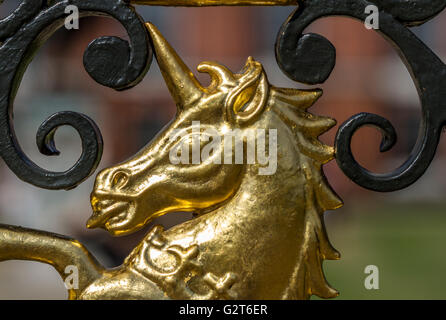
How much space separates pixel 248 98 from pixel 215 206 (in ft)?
0.42

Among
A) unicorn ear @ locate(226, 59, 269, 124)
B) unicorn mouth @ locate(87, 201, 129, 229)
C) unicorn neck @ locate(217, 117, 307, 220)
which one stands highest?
unicorn ear @ locate(226, 59, 269, 124)

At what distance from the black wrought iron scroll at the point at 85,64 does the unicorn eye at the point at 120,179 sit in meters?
0.03

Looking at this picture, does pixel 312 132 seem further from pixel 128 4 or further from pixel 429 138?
pixel 128 4

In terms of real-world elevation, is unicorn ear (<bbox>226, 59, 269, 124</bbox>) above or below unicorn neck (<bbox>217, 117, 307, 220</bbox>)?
above

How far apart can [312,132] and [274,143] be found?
0.16 ft

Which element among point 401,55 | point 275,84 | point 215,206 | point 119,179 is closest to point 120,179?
point 119,179

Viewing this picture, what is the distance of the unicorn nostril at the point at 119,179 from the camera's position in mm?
654

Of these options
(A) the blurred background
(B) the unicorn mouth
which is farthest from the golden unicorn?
(A) the blurred background

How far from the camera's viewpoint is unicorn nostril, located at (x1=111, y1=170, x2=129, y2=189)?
654 millimetres

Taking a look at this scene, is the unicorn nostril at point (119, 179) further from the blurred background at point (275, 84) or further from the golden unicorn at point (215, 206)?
the blurred background at point (275, 84)

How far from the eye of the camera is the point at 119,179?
2.17ft

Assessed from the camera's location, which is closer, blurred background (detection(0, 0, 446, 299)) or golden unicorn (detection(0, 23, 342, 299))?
golden unicorn (detection(0, 23, 342, 299))

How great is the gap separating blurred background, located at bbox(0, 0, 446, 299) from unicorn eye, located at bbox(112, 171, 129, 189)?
1.66 meters

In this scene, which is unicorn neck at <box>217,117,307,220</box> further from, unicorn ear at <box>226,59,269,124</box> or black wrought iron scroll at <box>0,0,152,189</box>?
black wrought iron scroll at <box>0,0,152,189</box>
